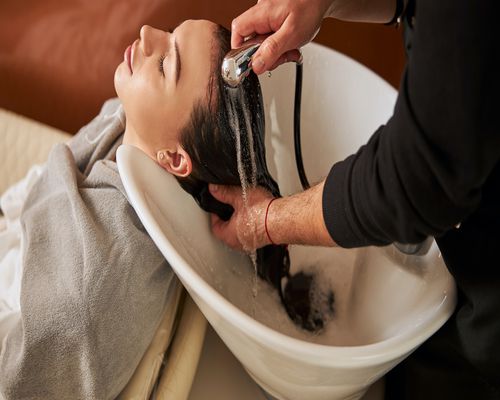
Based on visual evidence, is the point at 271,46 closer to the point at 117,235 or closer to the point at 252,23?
the point at 252,23

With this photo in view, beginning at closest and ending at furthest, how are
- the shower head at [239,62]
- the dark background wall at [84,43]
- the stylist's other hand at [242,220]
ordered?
the shower head at [239,62]
the stylist's other hand at [242,220]
the dark background wall at [84,43]

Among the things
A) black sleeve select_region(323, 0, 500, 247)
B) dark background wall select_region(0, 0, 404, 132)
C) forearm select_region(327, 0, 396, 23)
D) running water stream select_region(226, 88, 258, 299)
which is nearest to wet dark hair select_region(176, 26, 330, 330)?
running water stream select_region(226, 88, 258, 299)

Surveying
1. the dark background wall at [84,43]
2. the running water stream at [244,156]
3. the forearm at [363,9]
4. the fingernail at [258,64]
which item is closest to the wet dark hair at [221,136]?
the running water stream at [244,156]

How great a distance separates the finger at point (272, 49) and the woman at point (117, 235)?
0.12 m

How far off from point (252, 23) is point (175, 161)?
308 mm

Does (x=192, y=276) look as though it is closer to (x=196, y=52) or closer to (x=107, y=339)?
(x=107, y=339)

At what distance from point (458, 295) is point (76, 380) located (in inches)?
27.2

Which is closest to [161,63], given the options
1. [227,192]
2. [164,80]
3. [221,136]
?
[164,80]

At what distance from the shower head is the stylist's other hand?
0.82ft

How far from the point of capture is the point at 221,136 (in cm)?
Result: 106

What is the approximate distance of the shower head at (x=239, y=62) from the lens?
962mm

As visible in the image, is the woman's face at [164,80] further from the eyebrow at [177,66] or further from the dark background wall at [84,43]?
the dark background wall at [84,43]

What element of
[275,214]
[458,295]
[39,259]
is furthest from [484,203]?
[39,259]

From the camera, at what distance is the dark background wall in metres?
1.63
